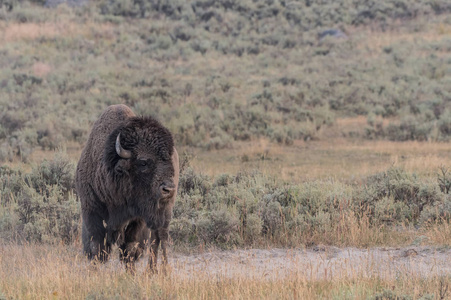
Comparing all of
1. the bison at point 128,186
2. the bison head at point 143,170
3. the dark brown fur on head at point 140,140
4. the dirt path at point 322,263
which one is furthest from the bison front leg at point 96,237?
the dirt path at point 322,263

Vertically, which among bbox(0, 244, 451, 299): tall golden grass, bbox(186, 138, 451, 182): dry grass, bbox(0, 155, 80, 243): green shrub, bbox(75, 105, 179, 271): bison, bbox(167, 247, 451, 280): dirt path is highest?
bbox(75, 105, 179, 271): bison

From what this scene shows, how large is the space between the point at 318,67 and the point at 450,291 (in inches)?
1056

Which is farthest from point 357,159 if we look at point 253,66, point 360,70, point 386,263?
point 253,66

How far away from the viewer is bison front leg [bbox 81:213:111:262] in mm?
6965

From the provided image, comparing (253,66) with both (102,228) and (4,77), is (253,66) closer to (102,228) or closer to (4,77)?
(4,77)

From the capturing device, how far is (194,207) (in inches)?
406

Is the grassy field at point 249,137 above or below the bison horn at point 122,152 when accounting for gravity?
below

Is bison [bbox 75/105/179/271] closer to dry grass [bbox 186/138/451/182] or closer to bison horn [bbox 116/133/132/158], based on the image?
bison horn [bbox 116/133/132/158]

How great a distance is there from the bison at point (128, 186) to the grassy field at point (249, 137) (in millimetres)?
346

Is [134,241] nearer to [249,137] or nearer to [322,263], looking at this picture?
[322,263]

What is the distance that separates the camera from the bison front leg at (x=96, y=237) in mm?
6965

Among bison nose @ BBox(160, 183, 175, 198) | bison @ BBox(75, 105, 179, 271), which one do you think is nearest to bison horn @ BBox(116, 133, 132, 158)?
bison @ BBox(75, 105, 179, 271)

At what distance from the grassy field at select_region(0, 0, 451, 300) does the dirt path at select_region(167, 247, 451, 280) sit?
0.05 metres

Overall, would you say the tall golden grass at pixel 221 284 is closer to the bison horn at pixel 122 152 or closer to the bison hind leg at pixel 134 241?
the bison hind leg at pixel 134 241
